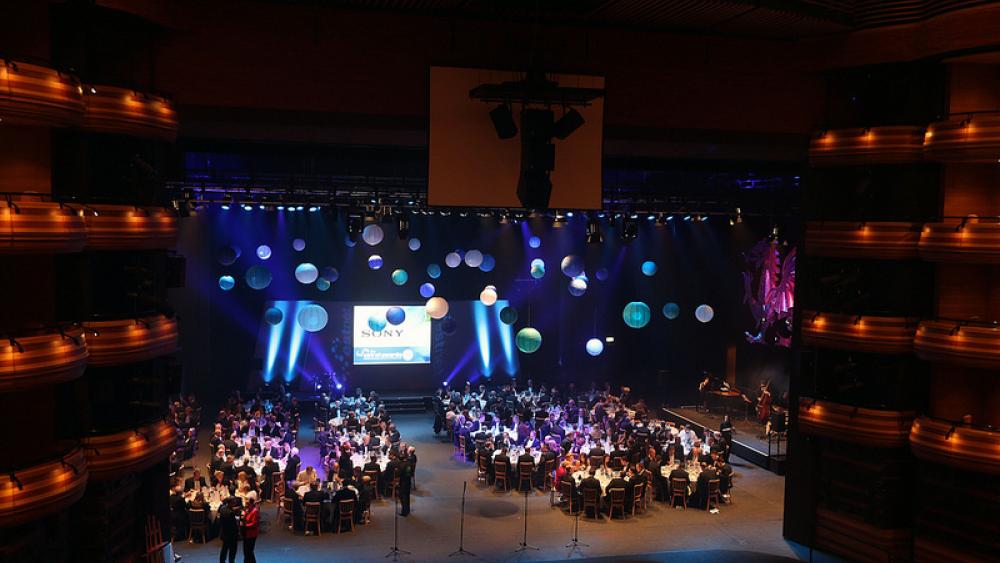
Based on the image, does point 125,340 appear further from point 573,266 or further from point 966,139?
point 966,139

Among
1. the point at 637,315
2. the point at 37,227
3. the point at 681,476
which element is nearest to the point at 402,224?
the point at 637,315

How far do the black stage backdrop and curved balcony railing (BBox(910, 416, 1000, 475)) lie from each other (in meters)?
14.0

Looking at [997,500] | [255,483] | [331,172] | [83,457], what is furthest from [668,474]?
[83,457]

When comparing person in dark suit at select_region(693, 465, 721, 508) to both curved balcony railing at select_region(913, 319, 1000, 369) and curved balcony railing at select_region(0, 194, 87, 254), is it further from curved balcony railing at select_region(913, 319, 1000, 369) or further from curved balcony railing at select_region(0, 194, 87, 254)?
curved balcony railing at select_region(0, 194, 87, 254)

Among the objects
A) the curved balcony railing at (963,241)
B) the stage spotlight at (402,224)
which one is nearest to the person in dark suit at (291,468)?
the stage spotlight at (402,224)

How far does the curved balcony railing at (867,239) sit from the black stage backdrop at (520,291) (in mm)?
13125

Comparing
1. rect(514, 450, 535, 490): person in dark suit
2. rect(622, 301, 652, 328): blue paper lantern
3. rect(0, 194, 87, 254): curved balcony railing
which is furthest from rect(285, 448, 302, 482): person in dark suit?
rect(0, 194, 87, 254): curved balcony railing

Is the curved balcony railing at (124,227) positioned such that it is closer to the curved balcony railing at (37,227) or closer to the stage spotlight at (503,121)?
the curved balcony railing at (37,227)

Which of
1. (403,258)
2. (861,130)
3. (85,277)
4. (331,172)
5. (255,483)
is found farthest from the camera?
(403,258)

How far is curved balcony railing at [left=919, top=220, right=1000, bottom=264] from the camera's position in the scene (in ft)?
36.2

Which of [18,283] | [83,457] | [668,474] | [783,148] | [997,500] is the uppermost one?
[783,148]

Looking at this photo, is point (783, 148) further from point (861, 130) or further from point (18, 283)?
point (18, 283)

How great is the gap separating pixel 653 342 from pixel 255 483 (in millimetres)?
16709

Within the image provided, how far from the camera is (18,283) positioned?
9523 millimetres
